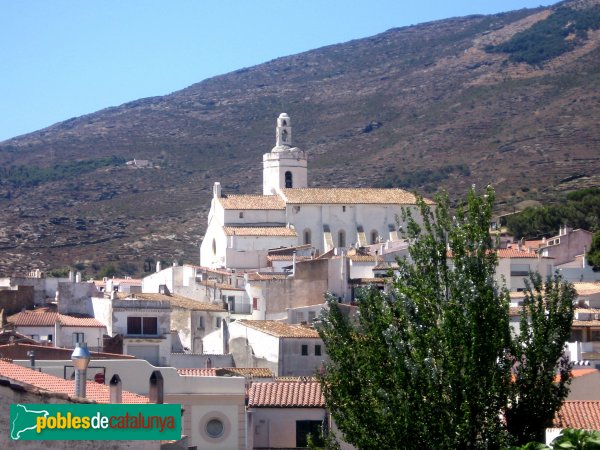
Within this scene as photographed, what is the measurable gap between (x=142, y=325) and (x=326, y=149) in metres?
119

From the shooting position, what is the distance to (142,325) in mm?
42031

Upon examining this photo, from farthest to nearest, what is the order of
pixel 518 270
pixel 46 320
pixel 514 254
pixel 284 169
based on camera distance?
pixel 284 169 < pixel 514 254 < pixel 518 270 < pixel 46 320

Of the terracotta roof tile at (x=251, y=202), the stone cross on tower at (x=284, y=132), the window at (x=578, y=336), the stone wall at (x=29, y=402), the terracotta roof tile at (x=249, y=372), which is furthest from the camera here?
the stone cross on tower at (x=284, y=132)

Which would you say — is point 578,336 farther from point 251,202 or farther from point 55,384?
point 251,202

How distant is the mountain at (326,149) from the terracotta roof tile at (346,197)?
23576 millimetres

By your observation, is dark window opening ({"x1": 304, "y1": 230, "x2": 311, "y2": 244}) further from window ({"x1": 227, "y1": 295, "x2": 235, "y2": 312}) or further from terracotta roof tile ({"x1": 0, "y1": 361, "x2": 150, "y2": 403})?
terracotta roof tile ({"x1": 0, "y1": 361, "x2": 150, "y2": 403})

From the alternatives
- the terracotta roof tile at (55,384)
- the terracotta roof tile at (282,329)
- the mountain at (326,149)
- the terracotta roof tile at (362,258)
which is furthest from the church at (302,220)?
the terracotta roof tile at (55,384)

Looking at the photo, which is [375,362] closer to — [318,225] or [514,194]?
[318,225]

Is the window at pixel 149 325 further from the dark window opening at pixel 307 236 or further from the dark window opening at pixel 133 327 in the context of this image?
the dark window opening at pixel 307 236

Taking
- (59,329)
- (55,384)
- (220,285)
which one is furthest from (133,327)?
(55,384)

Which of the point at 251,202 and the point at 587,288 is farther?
the point at 251,202

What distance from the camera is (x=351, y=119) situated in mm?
174125

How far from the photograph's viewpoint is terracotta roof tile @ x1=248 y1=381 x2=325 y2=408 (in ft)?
97.6

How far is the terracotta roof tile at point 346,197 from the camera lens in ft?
240
